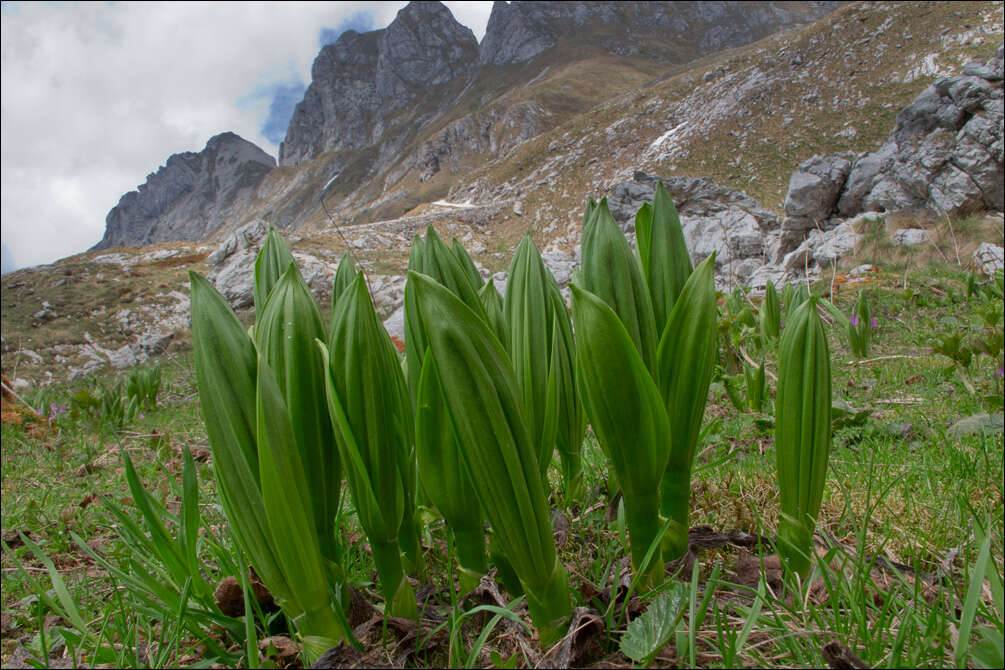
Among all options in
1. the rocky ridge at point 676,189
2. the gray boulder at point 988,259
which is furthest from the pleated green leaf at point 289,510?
the gray boulder at point 988,259

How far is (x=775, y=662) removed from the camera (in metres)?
0.71

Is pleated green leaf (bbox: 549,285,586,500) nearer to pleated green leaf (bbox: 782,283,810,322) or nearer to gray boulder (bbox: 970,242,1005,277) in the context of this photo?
pleated green leaf (bbox: 782,283,810,322)

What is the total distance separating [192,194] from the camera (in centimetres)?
12644

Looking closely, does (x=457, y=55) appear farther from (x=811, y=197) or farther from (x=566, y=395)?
(x=566, y=395)

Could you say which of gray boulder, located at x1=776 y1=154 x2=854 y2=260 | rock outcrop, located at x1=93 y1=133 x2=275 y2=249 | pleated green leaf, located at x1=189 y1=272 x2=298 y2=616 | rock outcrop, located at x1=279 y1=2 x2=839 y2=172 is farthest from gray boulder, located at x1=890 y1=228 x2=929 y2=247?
rock outcrop, located at x1=93 y1=133 x2=275 y2=249

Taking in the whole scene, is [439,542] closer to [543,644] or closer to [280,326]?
[543,644]

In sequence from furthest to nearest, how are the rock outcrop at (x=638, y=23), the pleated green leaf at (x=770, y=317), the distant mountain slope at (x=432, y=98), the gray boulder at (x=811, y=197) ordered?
1. the rock outcrop at (x=638, y=23)
2. the distant mountain slope at (x=432, y=98)
3. the gray boulder at (x=811, y=197)
4. the pleated green leaf at (x=770, y=317)

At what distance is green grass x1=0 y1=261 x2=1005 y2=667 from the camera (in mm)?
683

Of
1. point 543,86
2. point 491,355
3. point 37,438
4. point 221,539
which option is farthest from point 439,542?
point 543,86

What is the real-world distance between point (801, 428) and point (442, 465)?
1.79ft

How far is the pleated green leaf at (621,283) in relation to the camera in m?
0.82

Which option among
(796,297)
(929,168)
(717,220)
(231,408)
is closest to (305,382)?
(231,408)

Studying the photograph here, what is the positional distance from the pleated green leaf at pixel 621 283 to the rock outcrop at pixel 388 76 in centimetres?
10768

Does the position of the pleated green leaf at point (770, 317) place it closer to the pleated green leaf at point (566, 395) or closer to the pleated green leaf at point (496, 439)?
the pleated green leaf at point (566, 395)
